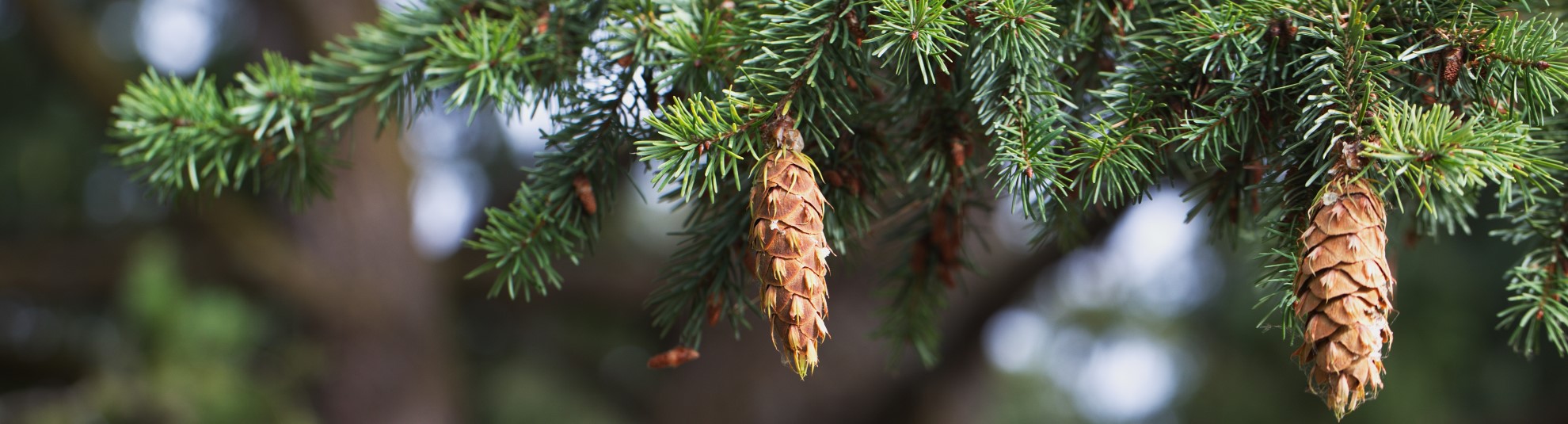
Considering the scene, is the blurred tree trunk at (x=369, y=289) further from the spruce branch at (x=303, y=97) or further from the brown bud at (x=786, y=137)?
the brown bud at (x=786, y=137)

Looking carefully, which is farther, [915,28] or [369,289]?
[369,289]

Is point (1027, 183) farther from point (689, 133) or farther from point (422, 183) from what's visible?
point (422, 183)

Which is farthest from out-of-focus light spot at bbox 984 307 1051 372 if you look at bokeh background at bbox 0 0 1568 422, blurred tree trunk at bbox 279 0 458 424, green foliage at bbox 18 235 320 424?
green foliage at bbox 18 235 320 424

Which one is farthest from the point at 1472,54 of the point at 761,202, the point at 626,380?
the point at 626,380

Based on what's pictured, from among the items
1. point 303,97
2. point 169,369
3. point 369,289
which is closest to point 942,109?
point 303,97

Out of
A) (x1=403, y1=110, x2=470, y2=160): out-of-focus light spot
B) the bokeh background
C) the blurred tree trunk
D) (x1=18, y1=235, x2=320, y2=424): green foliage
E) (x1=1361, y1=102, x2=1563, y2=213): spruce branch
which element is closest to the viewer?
(x1=1361, y1=102, x2=1563, y2=213): spruce branch

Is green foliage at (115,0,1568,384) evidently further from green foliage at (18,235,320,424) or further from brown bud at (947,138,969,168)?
green foliage at (18,235,320,424)

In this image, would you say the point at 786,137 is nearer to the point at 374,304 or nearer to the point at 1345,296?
the point at 1345,296
